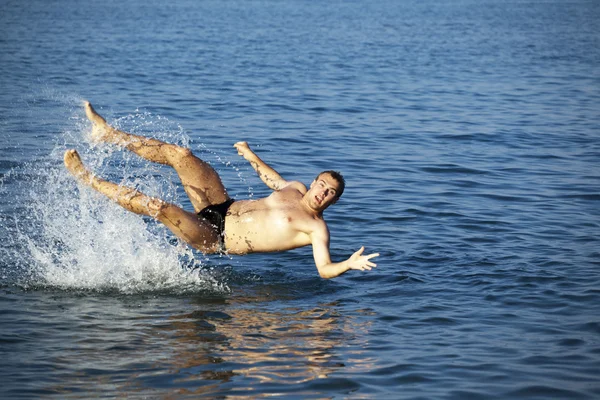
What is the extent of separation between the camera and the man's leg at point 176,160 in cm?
970

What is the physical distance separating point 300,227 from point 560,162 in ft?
29.7

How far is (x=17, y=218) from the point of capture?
470 inches

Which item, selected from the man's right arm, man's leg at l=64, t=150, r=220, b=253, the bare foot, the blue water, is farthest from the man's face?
the bare foot

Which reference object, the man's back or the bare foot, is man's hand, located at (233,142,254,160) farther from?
the bare foot

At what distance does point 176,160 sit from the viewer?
381 inches

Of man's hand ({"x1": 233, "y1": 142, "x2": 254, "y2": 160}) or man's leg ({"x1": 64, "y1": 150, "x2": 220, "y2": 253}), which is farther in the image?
man's hand ({"x1": 233, "y1": 142, "x2": 254, "y2": 160})

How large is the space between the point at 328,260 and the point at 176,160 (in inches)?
86.4

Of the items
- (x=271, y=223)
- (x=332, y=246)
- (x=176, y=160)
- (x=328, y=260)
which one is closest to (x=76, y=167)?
(x=176, y=160)

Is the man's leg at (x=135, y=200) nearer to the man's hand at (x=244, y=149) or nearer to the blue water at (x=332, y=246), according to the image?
the blue water at (x=332, y=246)

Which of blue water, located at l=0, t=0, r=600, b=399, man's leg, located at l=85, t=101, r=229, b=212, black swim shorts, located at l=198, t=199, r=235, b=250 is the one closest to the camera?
blue water, located at l=0, t=0, r=600, b=399

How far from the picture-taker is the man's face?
904 centimetres

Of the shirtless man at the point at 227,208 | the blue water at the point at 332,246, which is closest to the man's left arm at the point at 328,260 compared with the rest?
the shirtless man at the point at 227,208

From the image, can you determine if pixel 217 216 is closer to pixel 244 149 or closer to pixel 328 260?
pixel 244 149

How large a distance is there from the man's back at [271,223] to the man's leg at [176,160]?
0.36 m
